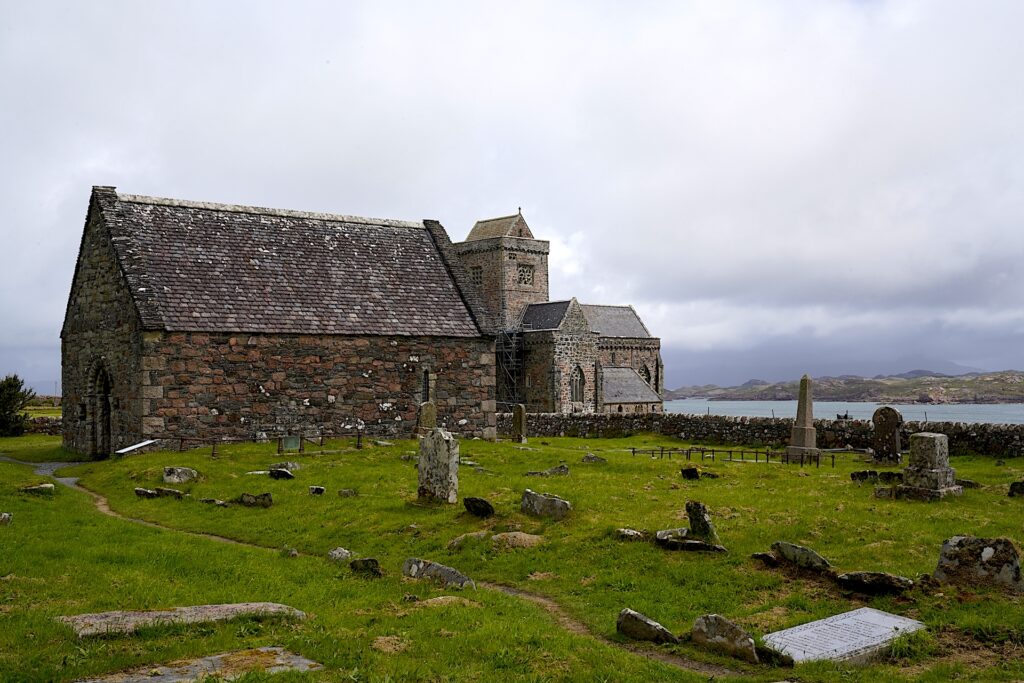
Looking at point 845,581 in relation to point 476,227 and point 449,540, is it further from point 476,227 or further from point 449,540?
point 476,227

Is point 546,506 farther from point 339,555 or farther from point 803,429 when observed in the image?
point 803,429

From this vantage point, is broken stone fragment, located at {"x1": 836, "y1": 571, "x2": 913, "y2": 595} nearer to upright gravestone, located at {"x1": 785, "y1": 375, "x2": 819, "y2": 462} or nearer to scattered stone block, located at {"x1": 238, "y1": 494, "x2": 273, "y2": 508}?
scattered stone block, located at {"x1": 238, "y1": 494, "x2": 273, "y2": 508}

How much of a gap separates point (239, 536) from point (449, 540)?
4222 mm

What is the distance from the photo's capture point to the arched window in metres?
65.4

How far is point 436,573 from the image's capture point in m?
12.2

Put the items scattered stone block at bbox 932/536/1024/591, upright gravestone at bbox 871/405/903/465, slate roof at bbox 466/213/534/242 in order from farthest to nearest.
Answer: slate roof at bbox 466/213/534/242
upright gravestone at bbox 871/405/903/465
scattered stone block at bbox 932/536/1024/591

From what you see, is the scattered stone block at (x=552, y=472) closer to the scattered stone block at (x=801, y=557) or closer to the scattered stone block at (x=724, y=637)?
the scattered stone block at (x=801, y=557)

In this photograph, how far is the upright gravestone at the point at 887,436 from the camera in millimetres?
26422

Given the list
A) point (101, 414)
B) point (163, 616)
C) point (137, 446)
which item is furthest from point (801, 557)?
point (101, 414)

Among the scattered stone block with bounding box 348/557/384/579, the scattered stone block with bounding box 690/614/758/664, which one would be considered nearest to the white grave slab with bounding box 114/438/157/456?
the scattered stone block with bounding box 348/557/384/579

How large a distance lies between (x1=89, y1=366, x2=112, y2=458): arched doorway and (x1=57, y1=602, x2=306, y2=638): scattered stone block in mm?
23643

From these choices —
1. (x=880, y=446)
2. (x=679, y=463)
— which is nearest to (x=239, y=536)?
(x=679, y=463)

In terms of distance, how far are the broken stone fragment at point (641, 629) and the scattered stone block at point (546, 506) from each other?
578cm

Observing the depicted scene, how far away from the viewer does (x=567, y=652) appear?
29.1 feet
